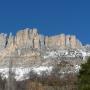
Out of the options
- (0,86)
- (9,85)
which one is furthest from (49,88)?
(9,85)

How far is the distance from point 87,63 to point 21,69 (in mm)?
172365

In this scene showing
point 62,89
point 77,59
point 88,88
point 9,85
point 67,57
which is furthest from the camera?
point 67,57

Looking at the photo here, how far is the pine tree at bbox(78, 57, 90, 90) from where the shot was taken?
21003 millimetres

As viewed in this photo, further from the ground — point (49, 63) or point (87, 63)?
point (49, 63)

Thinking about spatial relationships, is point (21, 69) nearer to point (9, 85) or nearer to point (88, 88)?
point (9, 85)

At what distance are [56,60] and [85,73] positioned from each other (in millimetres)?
172430

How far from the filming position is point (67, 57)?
643ft

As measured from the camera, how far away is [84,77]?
70.7 ft

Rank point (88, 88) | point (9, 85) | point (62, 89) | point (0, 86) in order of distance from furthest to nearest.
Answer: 1. point (62, 89)
2. point (0, 86)
3. point (9, 85)
4. point (88, 88)

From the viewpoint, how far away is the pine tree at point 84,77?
21003mm

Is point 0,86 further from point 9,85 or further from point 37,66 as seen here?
point 37,66

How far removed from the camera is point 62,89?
6419cm

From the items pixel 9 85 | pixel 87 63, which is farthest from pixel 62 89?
pixel 87 63

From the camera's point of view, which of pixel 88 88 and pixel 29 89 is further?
pixel 29 89
